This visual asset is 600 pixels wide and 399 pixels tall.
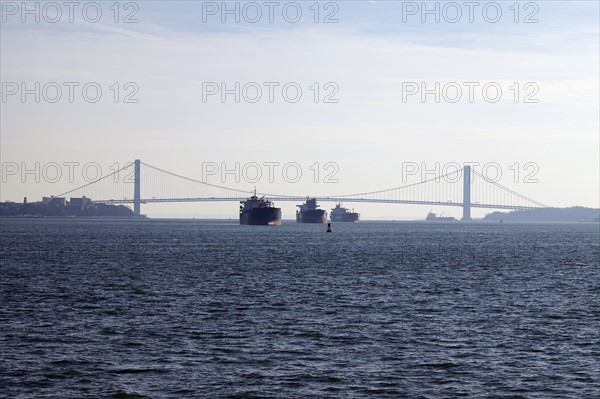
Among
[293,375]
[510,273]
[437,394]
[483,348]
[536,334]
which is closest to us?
[437,394]

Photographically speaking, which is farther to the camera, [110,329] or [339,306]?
[339,306]

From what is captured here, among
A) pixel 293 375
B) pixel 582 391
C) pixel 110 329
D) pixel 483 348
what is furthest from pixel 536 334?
pixel 110 329

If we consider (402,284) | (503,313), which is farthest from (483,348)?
(402,284)

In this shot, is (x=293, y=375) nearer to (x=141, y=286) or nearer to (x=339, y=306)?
(x=339, y=306)

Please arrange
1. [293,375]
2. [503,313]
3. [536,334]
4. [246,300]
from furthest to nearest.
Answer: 1. [246,300]
2. [503,313]
3. [536,334]
4. [293,375]

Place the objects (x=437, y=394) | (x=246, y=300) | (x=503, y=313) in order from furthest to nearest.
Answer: (x=246, y=300)
(x=503, y=313)
(x=437, y=394)

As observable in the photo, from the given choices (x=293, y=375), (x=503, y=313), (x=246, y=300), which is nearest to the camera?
(x=293, y=375)

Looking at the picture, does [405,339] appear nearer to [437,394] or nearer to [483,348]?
[483,348]

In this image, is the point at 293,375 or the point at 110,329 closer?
the point at 293,375

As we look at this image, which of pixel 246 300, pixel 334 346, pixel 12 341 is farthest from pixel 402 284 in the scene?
pixel 12 341
